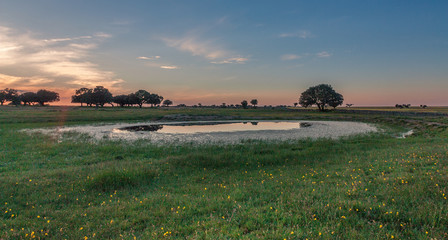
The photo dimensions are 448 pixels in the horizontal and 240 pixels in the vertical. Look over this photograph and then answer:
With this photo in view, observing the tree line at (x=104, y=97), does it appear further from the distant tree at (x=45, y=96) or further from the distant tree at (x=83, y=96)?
the distant tree at (x=45, y=96)

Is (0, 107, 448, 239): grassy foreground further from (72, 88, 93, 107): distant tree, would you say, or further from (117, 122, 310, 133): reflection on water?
(72, 88, 93, 107): distant tree

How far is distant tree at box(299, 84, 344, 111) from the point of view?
121 metres

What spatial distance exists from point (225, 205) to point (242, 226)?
5.85ft

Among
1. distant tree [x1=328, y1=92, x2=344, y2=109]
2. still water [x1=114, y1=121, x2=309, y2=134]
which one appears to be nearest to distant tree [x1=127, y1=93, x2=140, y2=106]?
distant tree [x1=328, y1=92, x2=344, y2=109]

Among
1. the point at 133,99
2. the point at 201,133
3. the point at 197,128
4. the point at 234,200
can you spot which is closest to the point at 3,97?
the point at 133,99

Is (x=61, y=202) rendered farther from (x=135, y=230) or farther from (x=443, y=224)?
(x=443, y=224)

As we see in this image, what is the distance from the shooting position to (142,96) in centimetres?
19062

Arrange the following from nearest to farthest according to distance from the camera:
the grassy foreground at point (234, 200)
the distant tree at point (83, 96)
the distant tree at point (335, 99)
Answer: the grassy foreground at point (234, 200) < the distant tree at point (335, 99) < the distant tree at point (83, 96)

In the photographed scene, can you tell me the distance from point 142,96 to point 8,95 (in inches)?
4021

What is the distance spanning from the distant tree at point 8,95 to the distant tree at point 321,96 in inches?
8413

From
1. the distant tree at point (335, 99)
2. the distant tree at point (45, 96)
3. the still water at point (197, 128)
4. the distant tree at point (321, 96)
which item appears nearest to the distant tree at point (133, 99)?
the distant tree at point (45, 96)

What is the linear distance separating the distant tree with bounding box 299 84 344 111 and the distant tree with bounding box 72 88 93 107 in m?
146

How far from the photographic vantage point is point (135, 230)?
7.20 metres

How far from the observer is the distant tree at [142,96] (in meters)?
190
